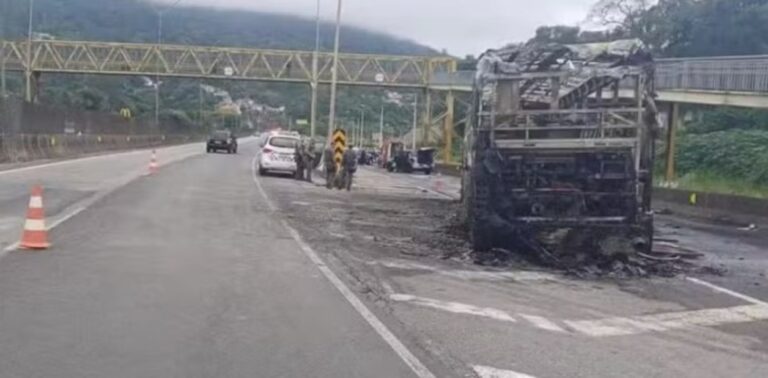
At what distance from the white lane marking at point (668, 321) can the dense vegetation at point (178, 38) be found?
84542mm

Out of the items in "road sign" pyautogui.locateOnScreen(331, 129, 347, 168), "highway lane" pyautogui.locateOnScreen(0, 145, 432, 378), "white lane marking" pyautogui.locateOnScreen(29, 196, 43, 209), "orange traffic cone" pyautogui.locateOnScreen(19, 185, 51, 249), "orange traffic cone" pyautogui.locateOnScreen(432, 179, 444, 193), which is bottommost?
"orange traffic cone" pyautogui.locateOnScreen(432, 179, 444, 193)

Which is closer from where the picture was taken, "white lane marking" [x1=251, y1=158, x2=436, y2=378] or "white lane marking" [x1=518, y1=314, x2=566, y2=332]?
"white lane marking" [x1=251, y1=158, x2=436, y2=378]

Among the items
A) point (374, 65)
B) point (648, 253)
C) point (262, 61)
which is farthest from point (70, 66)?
point (648, 253)

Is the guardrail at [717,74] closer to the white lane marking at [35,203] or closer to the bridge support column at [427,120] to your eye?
the white lane marking at [35,203]

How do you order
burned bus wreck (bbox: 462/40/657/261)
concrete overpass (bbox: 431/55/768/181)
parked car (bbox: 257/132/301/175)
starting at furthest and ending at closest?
parked car (bbox: 257/132/301/175), concrete overpass (bbox: 431/55/768/181), burned bus wreck (bbox: 462/40/657/261)

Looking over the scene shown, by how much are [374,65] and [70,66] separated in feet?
73.9

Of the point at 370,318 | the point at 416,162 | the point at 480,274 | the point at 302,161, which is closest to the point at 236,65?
the point at 416,162

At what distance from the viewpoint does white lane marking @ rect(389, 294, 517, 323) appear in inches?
423

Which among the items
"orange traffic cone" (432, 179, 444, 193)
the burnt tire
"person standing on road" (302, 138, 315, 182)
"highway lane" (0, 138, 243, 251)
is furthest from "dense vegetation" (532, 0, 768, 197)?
the burnt tire

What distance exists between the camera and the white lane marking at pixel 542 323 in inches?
401

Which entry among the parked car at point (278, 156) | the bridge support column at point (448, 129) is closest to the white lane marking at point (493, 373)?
the parked car at point (278, 156)

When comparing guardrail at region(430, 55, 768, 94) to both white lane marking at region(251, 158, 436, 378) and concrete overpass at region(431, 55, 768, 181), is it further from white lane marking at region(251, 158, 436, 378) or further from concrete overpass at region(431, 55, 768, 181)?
white lane marking at region(251, 158, 436, 378)

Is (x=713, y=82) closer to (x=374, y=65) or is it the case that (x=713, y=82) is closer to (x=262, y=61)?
(x=374, y=65)

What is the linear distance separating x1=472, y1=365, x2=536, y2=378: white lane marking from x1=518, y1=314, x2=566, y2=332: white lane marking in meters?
2.06
